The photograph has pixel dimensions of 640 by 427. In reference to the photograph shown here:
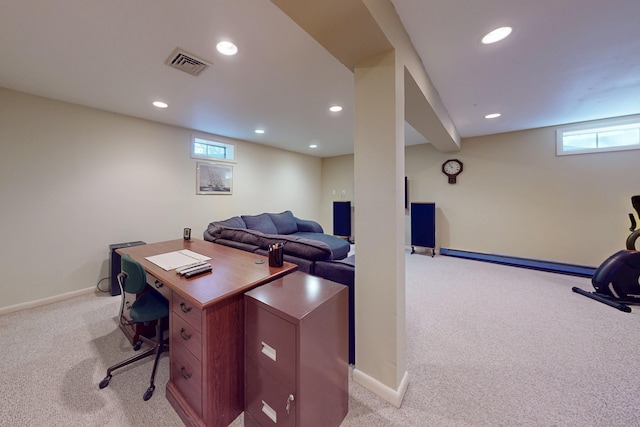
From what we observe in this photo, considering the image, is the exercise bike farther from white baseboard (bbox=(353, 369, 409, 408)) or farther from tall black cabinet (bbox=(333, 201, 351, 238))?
tall black cabinet (bbox=(333, 201, 351, 238))

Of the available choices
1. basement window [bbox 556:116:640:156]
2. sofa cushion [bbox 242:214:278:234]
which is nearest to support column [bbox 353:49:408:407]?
sofa cushion [bbox 242:214:278:234]

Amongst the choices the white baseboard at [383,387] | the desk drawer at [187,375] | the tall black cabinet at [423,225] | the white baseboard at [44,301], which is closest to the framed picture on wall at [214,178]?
the white baseboard at [44,301]

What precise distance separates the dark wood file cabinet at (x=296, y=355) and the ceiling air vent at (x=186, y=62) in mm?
1941

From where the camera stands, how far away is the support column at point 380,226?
1392 millimetres

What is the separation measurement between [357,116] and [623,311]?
12.1 ft

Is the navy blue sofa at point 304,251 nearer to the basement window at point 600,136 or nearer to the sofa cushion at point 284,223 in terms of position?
the sofa cushion at point 284,223

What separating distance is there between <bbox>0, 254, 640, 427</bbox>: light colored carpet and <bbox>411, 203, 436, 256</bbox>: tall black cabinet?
2007 millimetres

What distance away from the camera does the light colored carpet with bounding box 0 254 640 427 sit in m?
1.35

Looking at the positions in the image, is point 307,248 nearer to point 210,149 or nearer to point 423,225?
point 210,149

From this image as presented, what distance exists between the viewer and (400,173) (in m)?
1.46

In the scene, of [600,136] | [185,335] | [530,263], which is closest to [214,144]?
[185,335]

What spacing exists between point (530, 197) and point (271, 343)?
5103 millimetres

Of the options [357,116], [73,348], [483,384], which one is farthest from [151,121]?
[483,384]

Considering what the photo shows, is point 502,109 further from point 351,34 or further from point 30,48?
point 30,48
